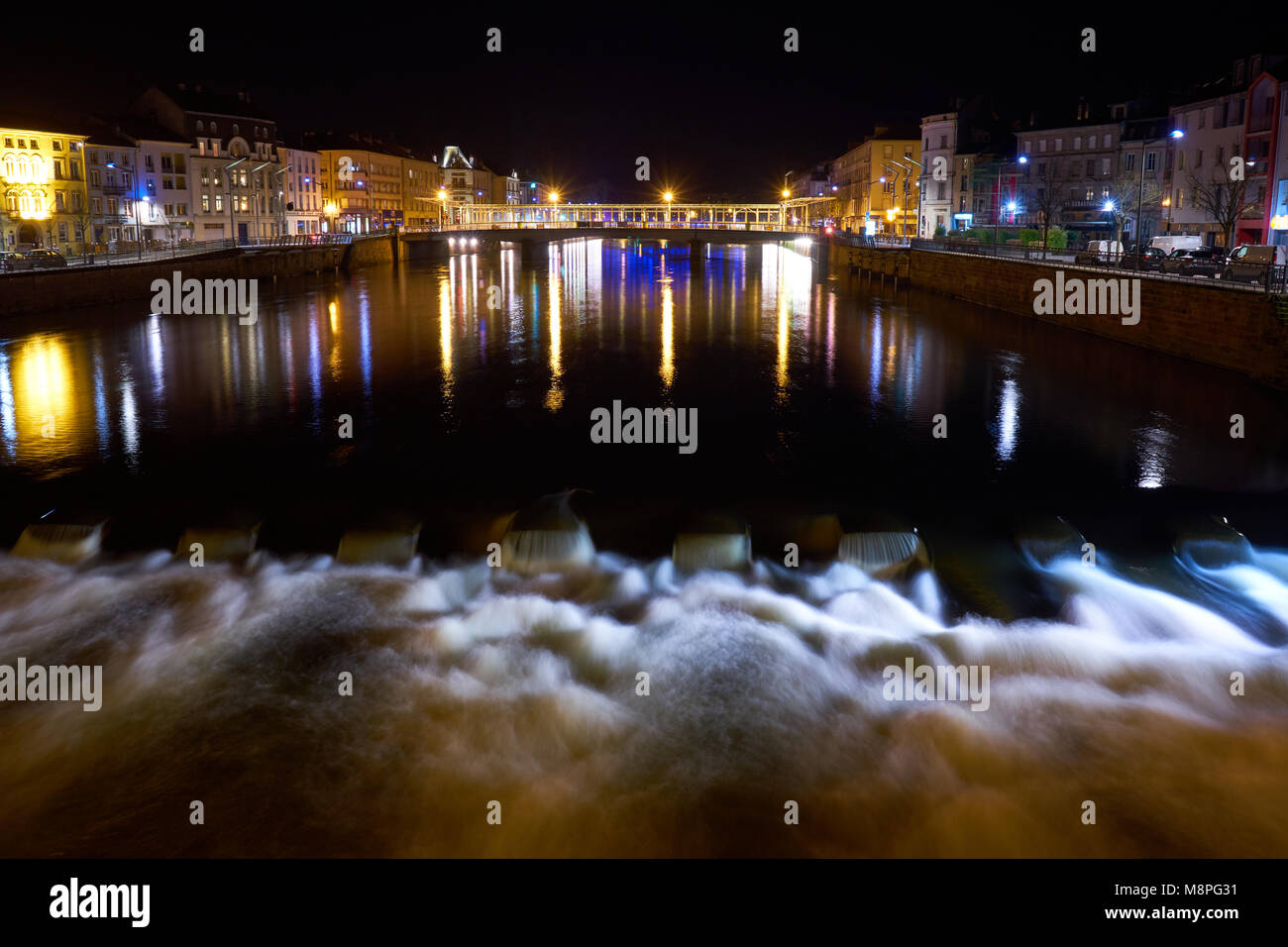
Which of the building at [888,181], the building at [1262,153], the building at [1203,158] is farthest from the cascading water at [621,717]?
the building at [888,181]

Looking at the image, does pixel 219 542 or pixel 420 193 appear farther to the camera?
pixel 420 193

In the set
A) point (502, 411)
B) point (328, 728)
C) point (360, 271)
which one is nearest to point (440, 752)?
point (328, 728)

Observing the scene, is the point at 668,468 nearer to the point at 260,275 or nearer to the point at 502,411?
the point at 502,411

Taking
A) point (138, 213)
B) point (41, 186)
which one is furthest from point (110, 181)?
point (41, 186)

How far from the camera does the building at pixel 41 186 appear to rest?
7000cm

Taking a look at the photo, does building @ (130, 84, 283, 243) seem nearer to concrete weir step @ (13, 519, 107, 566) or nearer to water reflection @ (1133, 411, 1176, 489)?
concrete weir step @ (13, 519, 107, 566)

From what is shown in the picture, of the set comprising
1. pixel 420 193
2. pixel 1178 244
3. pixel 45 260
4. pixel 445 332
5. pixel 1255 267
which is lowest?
pixel 445 332

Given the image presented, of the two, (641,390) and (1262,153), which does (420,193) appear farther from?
(641,390)

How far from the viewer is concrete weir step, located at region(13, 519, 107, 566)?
49.5ft

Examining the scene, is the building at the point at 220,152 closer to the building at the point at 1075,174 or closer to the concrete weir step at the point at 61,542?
the building at the point at 1075,174

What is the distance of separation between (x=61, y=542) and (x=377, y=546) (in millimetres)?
4714

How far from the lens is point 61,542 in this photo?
15.3 m
